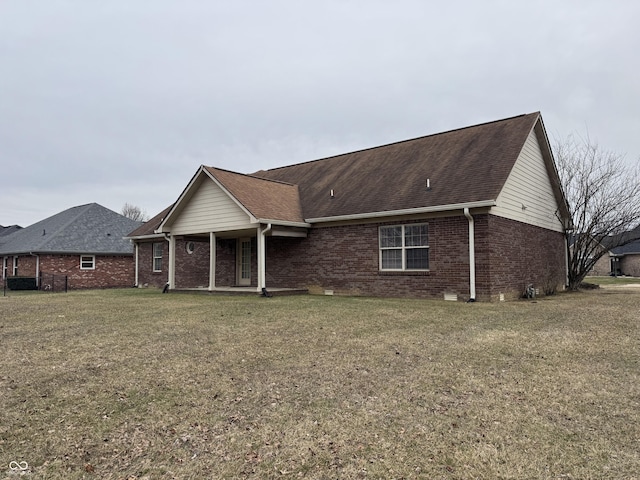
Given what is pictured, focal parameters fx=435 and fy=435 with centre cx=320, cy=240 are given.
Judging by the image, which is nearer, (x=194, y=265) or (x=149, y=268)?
(x=194, y=265)

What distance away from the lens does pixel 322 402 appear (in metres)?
4.30

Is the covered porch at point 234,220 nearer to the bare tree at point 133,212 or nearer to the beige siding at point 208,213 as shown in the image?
the beige siding at point 208,213

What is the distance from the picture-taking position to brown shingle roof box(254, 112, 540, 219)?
13.4 metres

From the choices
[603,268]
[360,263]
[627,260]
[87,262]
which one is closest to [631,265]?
[627,260]

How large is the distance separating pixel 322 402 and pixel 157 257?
20.8 metres

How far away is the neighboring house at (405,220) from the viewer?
13.0 m

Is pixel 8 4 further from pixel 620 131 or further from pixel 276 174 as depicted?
pixel 620 131

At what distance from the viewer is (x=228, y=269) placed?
20.0 metres

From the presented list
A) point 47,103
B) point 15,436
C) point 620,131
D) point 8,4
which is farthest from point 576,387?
point 620,131

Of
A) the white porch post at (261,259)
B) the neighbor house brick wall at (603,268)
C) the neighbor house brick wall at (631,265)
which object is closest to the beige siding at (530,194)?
the white porch post at (261,259)

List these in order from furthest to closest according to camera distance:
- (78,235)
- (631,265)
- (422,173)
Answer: (631,265), (78,235), (422,173)

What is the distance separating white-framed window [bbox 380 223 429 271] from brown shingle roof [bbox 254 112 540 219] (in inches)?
31.7

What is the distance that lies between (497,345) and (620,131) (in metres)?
23.2

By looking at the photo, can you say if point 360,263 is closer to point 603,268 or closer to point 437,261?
point 437,261
